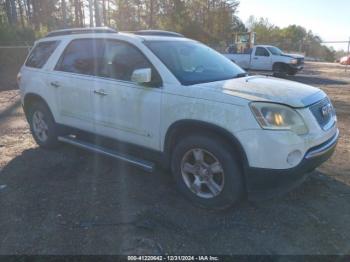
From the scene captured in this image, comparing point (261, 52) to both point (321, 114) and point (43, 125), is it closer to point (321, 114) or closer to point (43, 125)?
point (43, 125)

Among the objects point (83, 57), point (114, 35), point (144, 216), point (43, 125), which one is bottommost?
point (144, 216)

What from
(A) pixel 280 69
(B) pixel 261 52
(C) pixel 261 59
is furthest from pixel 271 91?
(B) pixel 261 52

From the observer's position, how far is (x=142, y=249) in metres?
3.14

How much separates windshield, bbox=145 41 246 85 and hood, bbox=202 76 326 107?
339 mm

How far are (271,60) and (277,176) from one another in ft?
57.5

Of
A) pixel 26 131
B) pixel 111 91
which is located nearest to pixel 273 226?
pixel 111 91

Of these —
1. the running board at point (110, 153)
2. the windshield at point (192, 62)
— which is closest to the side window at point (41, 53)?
the running board at point (110, 153)

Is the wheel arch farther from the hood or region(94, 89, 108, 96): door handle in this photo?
region(94, 89, 108, 96): door handle

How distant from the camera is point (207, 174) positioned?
376cm

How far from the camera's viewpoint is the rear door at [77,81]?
15.6ft

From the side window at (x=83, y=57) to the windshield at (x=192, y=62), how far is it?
32.9 inches

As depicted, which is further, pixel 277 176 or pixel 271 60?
pixel 271 60

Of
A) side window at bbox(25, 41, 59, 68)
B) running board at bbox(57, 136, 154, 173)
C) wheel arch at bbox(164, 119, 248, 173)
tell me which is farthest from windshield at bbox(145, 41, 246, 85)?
side window at bbox(25, 41, 59, 68)

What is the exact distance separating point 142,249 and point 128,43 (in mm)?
2499
